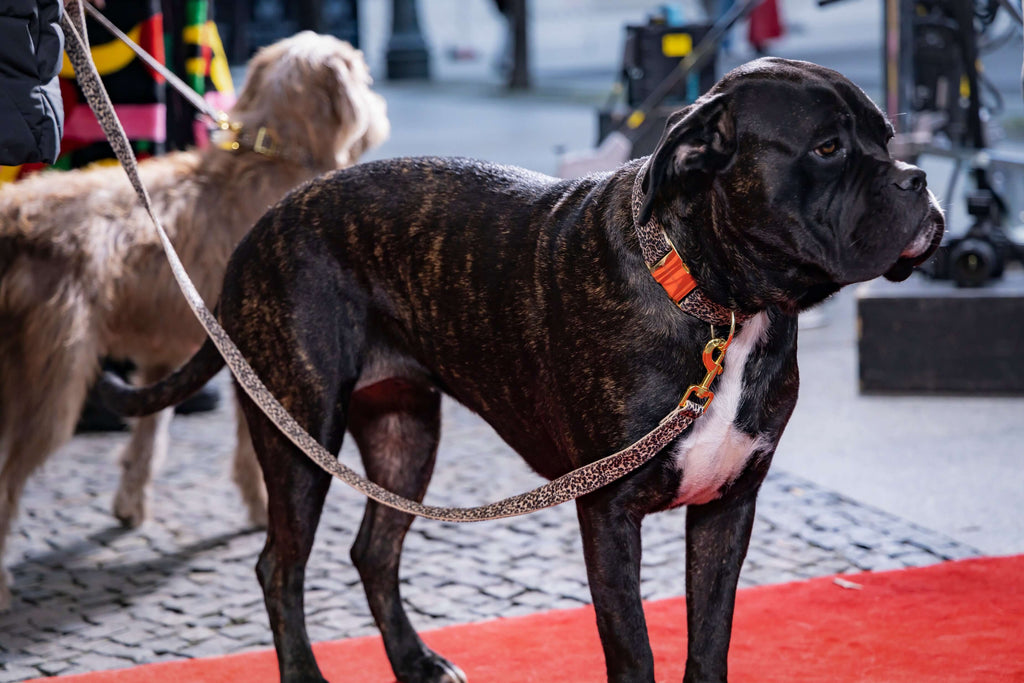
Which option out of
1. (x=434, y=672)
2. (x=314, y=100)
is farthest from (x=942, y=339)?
(x=434, y=672)

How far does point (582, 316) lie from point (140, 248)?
263cm

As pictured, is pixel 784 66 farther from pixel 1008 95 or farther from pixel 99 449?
pixel 1008 95

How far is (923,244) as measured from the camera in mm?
2383

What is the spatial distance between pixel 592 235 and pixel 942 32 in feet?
21.4

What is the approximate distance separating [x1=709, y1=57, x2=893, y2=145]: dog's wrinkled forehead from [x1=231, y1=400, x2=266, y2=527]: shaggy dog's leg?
298 cm

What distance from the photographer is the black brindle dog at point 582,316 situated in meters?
2.34

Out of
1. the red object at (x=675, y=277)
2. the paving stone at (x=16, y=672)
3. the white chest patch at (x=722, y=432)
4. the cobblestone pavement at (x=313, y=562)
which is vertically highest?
the red object at (x=675, y=277)

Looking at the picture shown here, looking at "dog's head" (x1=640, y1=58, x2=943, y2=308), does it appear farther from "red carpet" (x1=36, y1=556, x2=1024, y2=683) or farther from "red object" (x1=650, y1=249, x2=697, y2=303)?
"red carpet" (x1=36, y1=556, x2=1024, y2=683)

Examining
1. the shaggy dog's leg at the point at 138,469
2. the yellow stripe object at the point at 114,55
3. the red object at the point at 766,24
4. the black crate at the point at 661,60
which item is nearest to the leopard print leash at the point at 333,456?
the shaggy dog's leg at the point at 138,469

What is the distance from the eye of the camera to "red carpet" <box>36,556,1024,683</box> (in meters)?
3.30

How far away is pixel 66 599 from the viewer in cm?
427

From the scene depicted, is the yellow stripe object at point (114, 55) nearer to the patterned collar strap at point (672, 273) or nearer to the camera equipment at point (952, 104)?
the camera equipment at point (952, 104)

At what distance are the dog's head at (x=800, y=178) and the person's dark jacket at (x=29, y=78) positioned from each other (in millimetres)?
1534

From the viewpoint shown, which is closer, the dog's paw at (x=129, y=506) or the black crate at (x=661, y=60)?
the dog's paw at (x=129, y=506)
